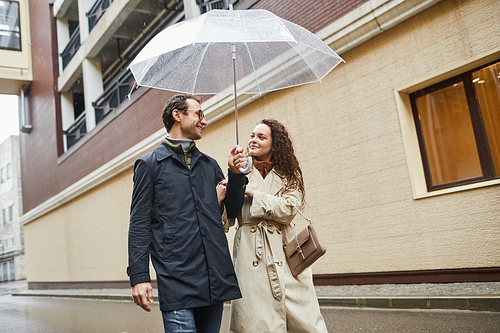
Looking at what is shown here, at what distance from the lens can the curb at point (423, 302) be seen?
17.2ft

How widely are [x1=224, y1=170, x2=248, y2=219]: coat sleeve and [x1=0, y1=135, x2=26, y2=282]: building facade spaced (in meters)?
50.3

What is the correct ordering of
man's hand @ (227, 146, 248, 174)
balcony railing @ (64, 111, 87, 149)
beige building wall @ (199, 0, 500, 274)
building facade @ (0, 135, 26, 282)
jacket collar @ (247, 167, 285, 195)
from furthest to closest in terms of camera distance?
building facade @ (0, 135, 26, 282) < balcony railing @ (64, 111, 87, 149) < beige building wall @ (199, 0, 500, 274) < jacket collar @ (247, 167, 285, 195) < man's hand @ (227, 146, 248, 174)

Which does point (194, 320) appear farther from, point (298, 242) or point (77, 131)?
point (77, 131)

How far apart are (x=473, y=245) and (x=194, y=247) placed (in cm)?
522

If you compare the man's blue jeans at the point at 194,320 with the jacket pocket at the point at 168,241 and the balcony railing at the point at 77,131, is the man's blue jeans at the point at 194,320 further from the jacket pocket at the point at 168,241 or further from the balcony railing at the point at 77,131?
the balcony railing at the point at 77,131

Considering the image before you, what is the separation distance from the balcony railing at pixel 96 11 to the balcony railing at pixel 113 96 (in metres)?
3.13

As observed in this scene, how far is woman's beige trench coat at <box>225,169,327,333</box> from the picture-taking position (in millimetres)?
2785

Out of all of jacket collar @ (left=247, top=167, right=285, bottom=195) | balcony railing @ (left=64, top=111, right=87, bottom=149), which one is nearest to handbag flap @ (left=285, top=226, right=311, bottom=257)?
jacket collar @ (left=247, top=167, right=285, bottom=195)

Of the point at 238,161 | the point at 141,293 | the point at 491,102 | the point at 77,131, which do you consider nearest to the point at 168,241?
the point at 141,293

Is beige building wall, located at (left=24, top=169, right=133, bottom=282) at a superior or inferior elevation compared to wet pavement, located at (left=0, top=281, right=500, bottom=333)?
superior

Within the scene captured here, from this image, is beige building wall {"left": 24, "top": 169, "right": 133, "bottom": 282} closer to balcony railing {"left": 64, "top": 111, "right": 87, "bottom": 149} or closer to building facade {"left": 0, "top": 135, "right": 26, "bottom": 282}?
balcony railing {"left": 64, "top": 111, "right": 87, "bottom": 149}

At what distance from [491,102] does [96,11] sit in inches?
678

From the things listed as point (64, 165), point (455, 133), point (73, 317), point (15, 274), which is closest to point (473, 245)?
point (455, 133)

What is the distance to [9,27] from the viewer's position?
82.6 ft
